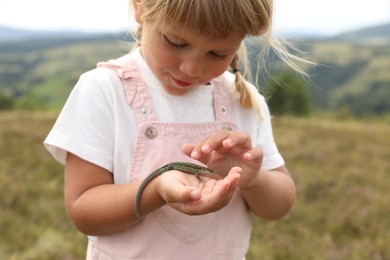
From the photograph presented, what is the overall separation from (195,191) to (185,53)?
1.69 feet

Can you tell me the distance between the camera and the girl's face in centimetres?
168

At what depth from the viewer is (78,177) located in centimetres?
182

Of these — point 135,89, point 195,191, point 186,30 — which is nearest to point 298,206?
point 135,89

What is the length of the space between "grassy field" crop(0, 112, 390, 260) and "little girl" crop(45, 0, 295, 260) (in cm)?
232

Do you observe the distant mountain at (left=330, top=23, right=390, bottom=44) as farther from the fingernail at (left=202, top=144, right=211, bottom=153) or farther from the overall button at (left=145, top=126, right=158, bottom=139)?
the fingernail at (left=202, top=144, right=211, bottom=153)

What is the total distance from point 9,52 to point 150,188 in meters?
74.4

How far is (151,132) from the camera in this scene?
185 cm

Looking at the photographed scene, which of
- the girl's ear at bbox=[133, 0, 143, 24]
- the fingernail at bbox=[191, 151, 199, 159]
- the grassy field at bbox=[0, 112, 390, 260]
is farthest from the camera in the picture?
the grassy field at bbox=[0, 112, 390, 260]

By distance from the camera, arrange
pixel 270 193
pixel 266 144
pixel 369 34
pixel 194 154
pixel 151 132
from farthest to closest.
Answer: pixel 369 34 → pixel 266 144 → pixel 270 193 → pixel 151 132 → pixel 194 154

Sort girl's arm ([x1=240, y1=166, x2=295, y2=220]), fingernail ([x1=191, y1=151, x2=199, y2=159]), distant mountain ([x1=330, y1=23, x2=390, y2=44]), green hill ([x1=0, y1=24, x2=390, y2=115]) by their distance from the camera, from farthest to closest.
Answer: distant mountain ([x1=330, y1=23, x2=390, y2=44]) < green hill ([x1=0, y1=24, x2=390, y2=115]) < girl's arm ([x1=240, y1=166, x2=295, y2=220]) < fingernail ([x1=191, y1=151, x2=199, y2=159])

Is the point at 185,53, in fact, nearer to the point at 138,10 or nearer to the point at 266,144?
the point at 138,10

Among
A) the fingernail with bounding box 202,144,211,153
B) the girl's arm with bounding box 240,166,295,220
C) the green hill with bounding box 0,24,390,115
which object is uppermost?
the fingernail with bounding box 202,144,211,153

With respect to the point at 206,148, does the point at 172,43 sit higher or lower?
higher

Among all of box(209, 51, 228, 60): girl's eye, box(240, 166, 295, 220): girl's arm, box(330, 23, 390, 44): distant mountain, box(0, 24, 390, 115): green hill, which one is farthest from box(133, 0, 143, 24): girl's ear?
box(330, 23, 390, 44): distant mountain
